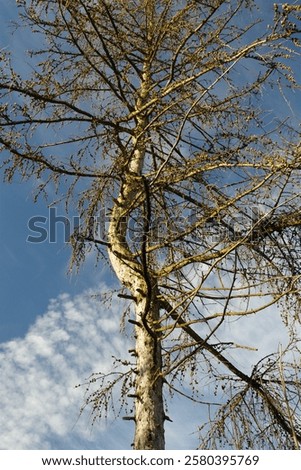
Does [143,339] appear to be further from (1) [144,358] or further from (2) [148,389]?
(2) [148,389]

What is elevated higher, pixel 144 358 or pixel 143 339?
pixel 143 339

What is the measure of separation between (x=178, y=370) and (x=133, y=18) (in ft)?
13.2

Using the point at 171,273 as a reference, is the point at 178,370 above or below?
below

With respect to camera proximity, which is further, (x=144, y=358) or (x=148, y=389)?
(x=144, y=358)

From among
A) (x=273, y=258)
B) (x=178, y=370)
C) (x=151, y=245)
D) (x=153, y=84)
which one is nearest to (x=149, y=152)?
(x=153, y=84)

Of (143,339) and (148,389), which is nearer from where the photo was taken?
(148,389)

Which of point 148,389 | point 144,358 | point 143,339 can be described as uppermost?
point 143,339

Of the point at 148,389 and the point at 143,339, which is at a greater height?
the point at 143,339

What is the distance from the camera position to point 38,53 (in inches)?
252

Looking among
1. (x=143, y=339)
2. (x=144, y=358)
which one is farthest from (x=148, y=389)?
(x=143, y=339)
